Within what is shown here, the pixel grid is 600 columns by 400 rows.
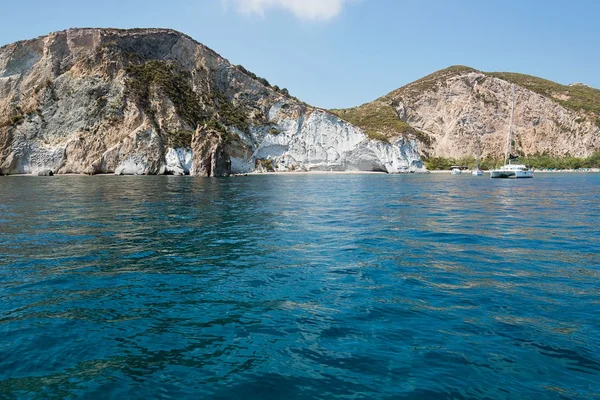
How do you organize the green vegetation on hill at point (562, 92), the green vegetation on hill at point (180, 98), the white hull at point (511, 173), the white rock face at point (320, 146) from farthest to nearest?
the green vegetation on hill at point (562, 92) < the white rock face at point (320, 146) < the green vegetation on hill at point (180, 98) < the white hull at point (511, 173)

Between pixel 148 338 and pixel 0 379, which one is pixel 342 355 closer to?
pixel 148 338

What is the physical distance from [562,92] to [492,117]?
4183cm

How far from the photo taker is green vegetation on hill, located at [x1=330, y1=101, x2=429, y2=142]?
135500 millimetres

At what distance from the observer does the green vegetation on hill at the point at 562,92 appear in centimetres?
16675

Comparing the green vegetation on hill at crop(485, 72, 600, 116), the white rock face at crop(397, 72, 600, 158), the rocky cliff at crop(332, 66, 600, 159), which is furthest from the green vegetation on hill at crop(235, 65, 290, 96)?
the green vegetation on hill at crop(485, 72, 600, 116)

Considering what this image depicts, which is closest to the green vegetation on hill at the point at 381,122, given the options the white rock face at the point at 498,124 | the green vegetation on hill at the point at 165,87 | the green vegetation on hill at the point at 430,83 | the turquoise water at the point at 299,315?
the green vegetation on hill at the point at 430,83

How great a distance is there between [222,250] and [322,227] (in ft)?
22.8

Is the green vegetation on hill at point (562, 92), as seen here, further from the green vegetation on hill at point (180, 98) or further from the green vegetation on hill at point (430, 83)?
the green vegetation on hill at point (180, 98)

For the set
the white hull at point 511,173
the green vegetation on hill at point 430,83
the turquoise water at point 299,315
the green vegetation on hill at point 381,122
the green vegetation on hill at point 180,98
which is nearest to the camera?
the turquoise water at point 299,315

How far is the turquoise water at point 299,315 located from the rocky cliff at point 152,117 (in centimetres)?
7225

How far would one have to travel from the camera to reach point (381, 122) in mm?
155125

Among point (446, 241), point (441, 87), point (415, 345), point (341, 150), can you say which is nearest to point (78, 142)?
point (341, 150)

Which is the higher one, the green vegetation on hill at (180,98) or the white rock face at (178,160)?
the green vegetation on hill at (180,98)


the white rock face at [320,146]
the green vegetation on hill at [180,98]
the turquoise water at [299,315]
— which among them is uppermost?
the green vegetation on hill at [180,98]
